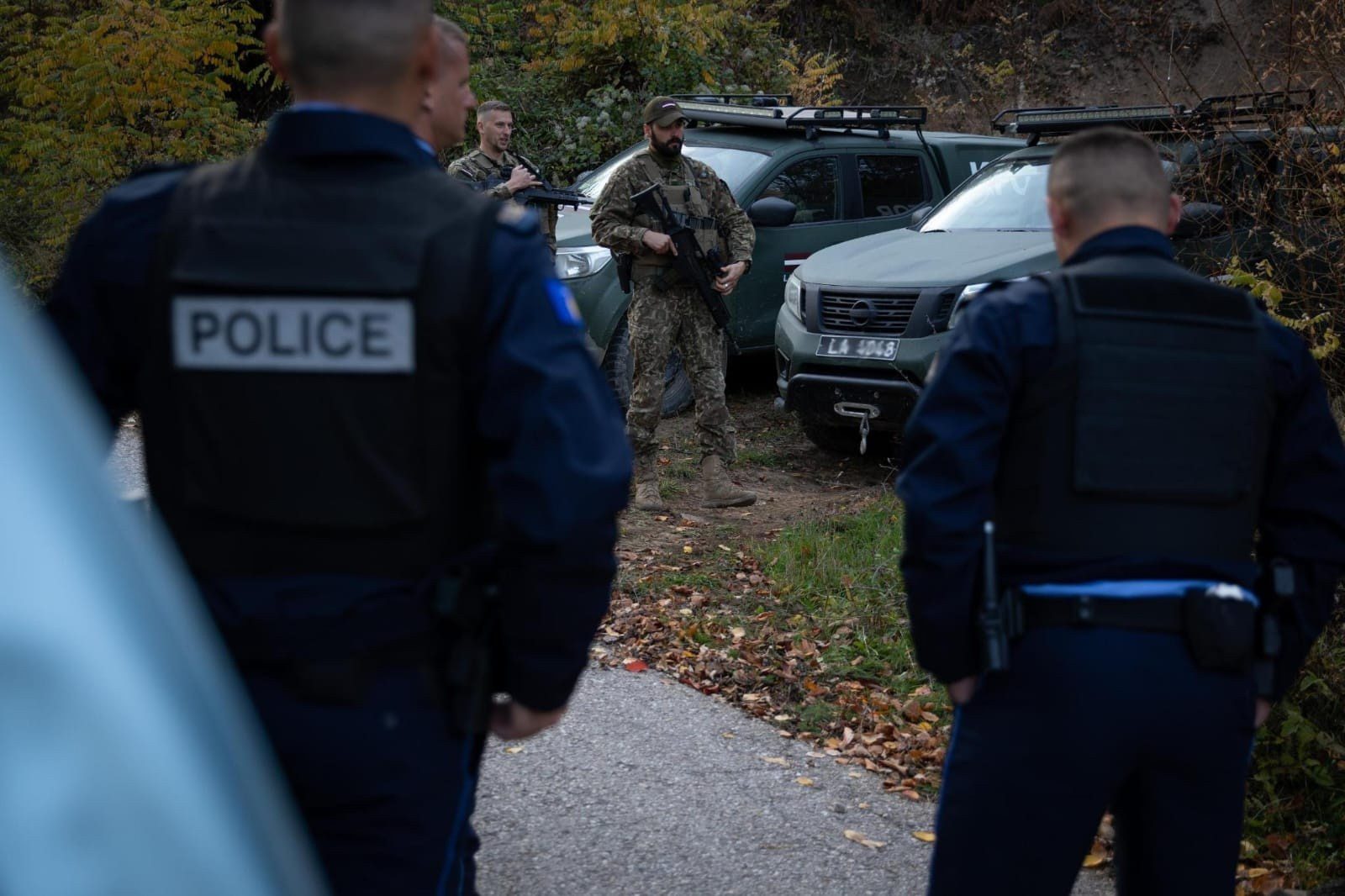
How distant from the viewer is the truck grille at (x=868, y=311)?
7750mm

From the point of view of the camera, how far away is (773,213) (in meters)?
8.57

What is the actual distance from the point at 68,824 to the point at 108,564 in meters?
0.17

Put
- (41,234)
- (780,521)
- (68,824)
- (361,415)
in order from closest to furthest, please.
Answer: (68,824), (361,415), (780,521), (41,234)

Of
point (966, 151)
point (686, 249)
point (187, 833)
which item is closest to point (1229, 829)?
point (187, 833)

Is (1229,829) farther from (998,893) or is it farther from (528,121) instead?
(528,121)

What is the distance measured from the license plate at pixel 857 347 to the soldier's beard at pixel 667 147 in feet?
4.51

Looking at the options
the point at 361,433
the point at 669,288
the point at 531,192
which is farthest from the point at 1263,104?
the point at 361,433

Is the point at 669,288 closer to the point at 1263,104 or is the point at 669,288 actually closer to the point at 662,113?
the point at 662,113

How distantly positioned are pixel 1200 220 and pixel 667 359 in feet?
9.64

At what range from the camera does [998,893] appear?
2.29m

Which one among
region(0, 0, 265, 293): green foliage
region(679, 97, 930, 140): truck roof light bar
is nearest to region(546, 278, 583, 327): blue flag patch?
region(679, 97, 930, 140): truck roof light bar

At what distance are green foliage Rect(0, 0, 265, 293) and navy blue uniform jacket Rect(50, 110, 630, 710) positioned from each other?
1142 centimetres

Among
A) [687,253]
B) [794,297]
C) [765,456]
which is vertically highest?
[687,253]

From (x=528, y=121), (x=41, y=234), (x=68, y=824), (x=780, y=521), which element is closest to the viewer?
(x=68, y=824)
